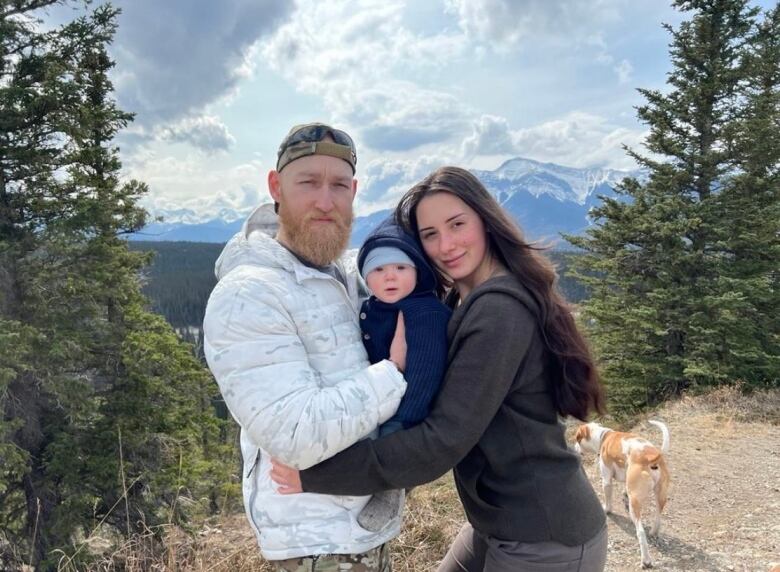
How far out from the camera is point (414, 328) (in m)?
1.69

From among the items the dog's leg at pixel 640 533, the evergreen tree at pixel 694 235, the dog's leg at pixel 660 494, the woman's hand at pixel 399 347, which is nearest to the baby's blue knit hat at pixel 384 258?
the woman's hand at pixel 399 347

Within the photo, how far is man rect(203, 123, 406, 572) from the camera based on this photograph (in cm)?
141

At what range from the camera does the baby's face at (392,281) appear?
1843 millimetres

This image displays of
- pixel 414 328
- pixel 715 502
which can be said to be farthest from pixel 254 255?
pixel 715 502

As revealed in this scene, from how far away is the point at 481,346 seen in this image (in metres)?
1.51

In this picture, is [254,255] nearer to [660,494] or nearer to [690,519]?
[660,494]

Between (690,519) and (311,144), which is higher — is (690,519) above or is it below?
below

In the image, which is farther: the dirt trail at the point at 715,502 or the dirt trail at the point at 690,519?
the dirt trail at the point at 715,502

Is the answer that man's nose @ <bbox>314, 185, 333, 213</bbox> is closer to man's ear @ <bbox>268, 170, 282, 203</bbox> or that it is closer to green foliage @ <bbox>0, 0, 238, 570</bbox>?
man's ear @ <bbox>268, 170, 282, 203</bbox>

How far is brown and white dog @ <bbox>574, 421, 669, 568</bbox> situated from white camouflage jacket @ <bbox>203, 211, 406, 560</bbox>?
3.80m

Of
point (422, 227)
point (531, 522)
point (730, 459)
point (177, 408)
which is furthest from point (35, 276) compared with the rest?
point (730, 459)

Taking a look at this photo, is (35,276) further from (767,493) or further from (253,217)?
(767,493)

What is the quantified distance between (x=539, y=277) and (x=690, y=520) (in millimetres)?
5014

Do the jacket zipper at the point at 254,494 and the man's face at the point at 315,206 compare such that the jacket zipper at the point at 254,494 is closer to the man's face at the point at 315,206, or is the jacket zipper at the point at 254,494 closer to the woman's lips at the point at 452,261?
the man's face at the point at 315,206
